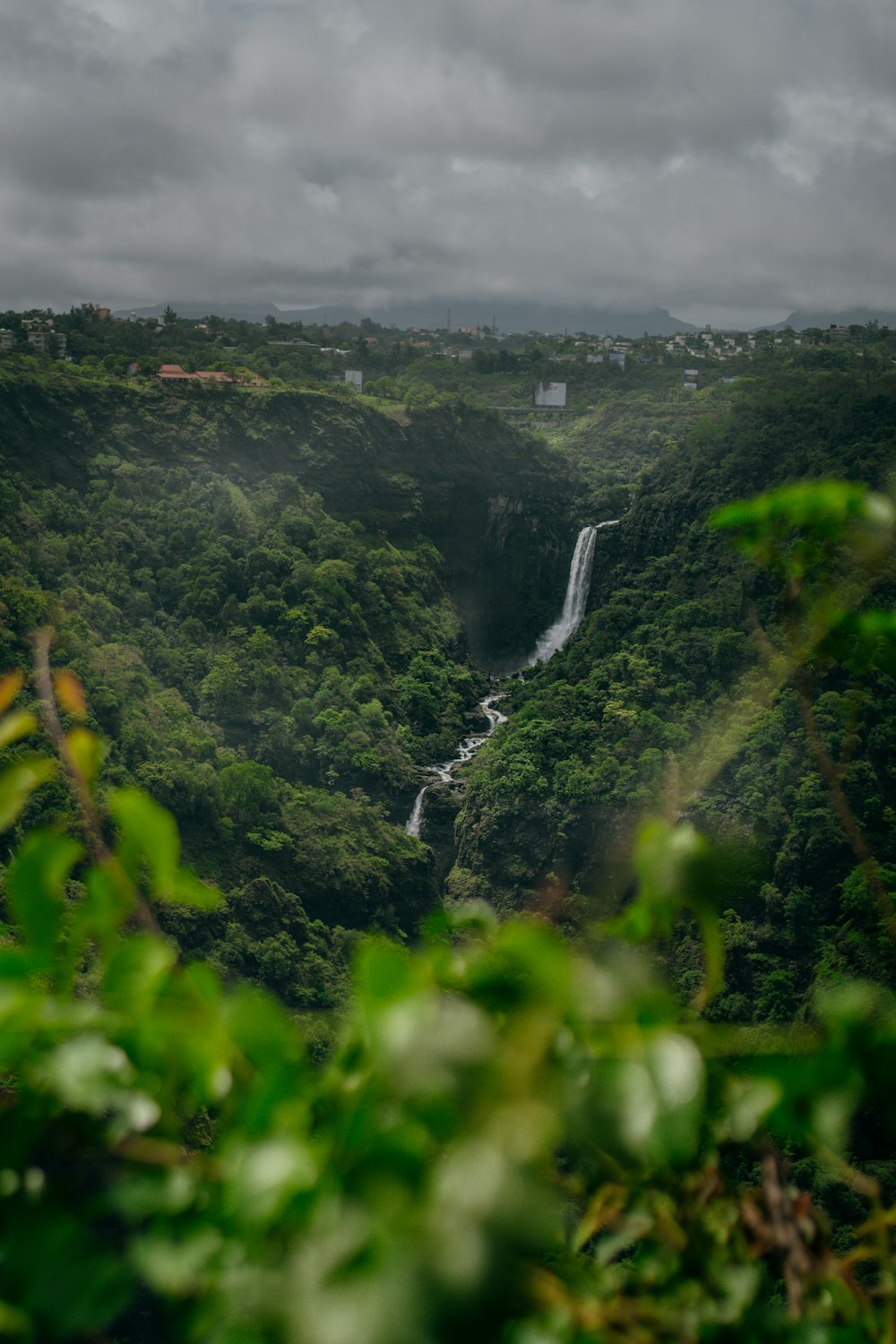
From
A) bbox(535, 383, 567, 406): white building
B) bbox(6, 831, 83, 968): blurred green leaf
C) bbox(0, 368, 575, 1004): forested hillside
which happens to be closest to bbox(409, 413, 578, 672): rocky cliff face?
bbox(0, 368, 575, 1004): forested hillside

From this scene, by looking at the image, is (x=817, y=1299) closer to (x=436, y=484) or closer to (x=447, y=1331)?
(x=447, y=1331)

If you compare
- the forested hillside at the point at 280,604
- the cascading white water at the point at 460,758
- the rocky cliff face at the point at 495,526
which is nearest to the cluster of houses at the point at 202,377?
the forested hillside at the point at 280,604

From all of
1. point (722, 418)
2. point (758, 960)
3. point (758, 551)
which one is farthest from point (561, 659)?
point (758, 551)

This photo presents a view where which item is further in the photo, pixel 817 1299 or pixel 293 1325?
pixel 817 1299

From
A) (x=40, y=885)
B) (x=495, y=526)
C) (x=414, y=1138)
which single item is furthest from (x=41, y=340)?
(x=414, y=1138)

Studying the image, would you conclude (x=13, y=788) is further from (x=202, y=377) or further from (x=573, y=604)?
(x=202, y=377)

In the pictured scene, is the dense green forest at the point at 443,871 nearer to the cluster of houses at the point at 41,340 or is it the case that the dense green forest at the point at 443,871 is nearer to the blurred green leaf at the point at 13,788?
the blurred green leaf at the point at 13,788
